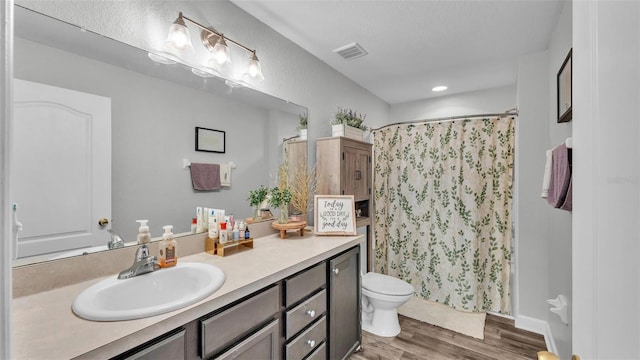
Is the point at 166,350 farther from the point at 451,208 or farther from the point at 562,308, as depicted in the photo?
the point at 451,208

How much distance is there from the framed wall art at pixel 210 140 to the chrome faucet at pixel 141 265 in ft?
2.06

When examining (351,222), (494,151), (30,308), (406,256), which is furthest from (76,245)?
(494,151)

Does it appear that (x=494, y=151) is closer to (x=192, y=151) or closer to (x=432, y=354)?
(x=432, y=354)

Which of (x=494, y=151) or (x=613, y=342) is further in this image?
(x=494, y=151)

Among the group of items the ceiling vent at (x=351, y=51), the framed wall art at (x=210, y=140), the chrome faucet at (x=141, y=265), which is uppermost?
the ceiling vent at (x=351, y=51)

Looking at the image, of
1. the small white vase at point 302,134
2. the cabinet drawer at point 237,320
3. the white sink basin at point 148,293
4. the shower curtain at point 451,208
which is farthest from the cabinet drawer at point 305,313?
the shower curtain at point 451,208

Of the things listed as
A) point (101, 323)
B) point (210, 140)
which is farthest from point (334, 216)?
point (101, 323)

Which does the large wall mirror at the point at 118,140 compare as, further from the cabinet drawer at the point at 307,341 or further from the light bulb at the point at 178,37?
the cabinet drawer at the point at 307,341

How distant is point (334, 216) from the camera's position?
2.05m

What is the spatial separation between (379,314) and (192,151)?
190cm

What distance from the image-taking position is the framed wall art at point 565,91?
1.49 metres

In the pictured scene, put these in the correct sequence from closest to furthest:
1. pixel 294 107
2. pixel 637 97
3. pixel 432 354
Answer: pixel 637 97 < pixel 432 354 < pixel 294 107

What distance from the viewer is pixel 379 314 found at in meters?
2.24

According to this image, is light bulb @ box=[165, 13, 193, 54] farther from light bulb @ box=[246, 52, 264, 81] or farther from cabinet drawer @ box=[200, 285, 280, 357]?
cabinet drawer @ box=[200, 285, 280, 357]
